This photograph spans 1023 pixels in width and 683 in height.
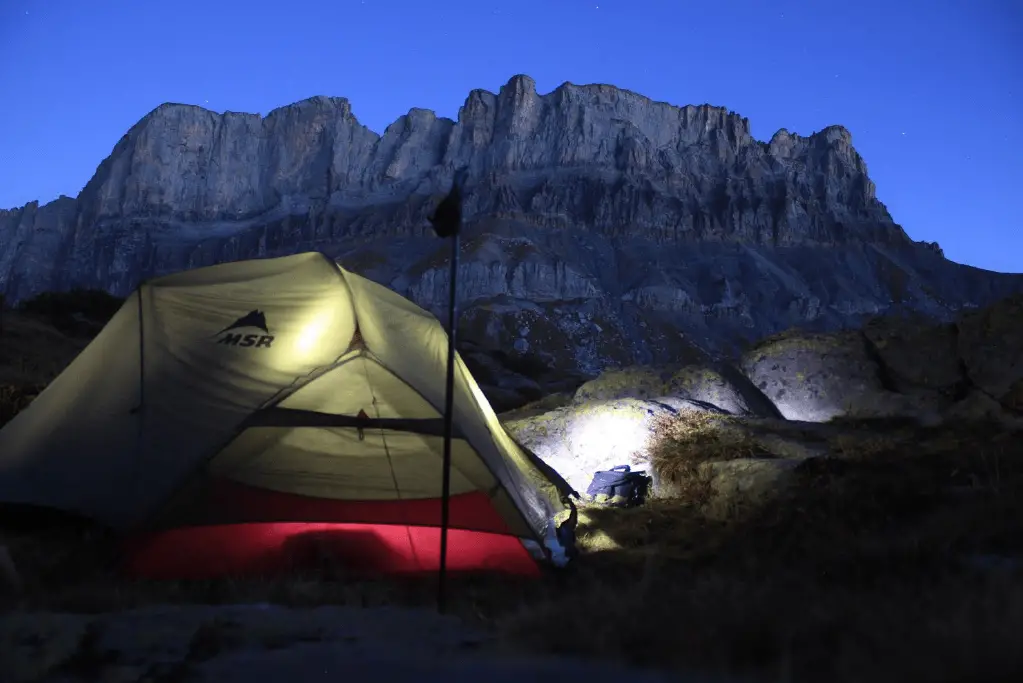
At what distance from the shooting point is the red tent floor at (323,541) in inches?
243

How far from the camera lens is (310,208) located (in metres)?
122

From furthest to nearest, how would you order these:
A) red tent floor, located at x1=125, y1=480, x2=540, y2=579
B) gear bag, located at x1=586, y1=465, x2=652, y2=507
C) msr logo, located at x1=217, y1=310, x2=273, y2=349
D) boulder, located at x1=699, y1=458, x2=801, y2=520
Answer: gear bag, located at x1=586, y1=465, x2=652, y2=507, boulder, located at x1=699, y1=458, x2=801, y2=520, msr logo, located at x1=217, y1=310, x2=273, y2=349, red tent floor, located at x1=125, y1=480, x2=540, y2=579

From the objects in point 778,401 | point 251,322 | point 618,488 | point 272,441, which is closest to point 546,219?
point 778,401

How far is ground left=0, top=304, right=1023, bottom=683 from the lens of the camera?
229 centimetres

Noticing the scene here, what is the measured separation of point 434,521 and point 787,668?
538 centimetres

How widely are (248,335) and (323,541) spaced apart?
1973 millimetres

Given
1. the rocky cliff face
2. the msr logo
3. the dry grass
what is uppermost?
the rocky cliff face

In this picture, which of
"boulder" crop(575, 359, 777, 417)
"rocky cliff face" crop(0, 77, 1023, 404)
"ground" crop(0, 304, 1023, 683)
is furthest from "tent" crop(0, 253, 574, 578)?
"rocky cliff face" crop(0, 77, 1023, 404)

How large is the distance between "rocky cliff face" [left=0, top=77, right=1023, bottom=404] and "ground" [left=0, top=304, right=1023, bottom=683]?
68.4m

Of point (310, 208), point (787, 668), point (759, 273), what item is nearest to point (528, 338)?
point (759, 273)

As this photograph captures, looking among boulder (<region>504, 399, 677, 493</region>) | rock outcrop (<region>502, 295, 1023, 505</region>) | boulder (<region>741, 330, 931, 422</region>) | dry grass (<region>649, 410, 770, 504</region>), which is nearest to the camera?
dry grass (<region>649, 410, 770, 504</region>)

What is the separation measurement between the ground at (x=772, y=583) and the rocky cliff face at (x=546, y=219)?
68.4m

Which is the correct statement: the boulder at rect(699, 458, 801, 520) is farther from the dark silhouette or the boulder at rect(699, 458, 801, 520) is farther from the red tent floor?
the dark silhouette

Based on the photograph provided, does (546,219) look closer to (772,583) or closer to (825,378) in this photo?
(825,378)
